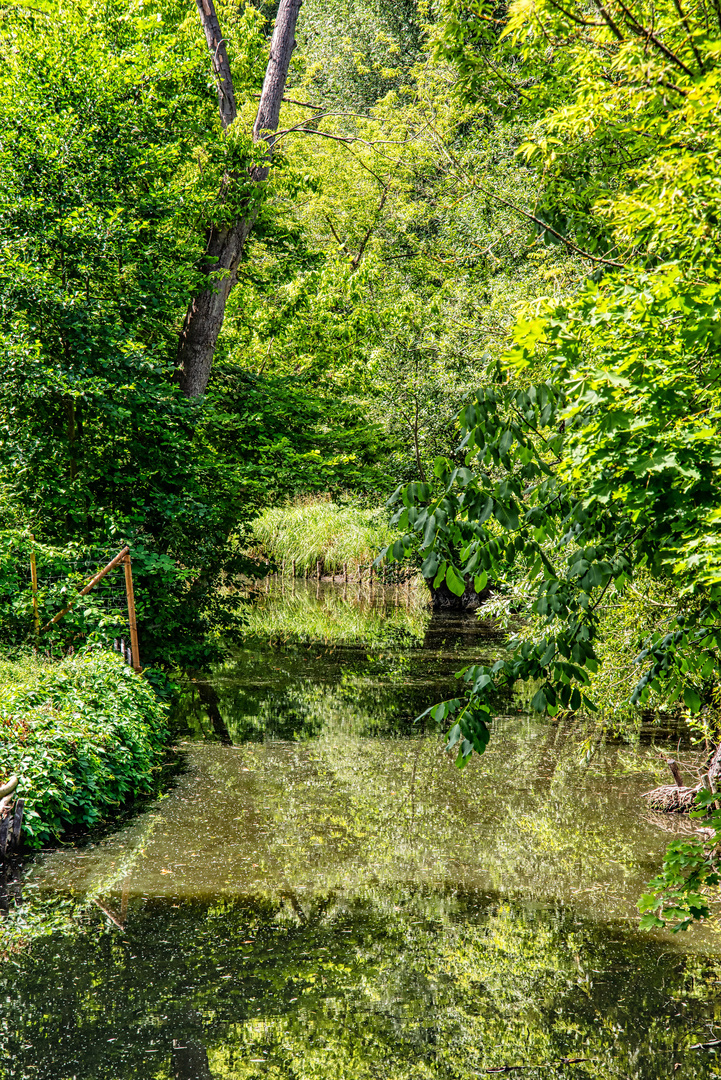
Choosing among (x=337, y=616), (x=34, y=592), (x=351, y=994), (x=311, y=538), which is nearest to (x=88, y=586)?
(x=34, y=592)

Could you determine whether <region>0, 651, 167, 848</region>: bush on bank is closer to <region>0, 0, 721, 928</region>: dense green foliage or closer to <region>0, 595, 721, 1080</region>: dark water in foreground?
<region>0, 595, 721, 1080</region>: dark water in foreground

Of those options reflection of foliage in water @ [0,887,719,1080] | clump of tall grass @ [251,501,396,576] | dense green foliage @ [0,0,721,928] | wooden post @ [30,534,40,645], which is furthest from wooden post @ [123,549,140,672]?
clump of tall grass @ [251,501,396,576]

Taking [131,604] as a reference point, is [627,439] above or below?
above

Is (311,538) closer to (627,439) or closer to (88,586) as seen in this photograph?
(88,586)

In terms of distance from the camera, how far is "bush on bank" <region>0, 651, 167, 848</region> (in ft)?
21.7

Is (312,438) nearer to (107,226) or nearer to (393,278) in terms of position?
(107,226)

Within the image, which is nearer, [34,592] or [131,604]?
[34,592]

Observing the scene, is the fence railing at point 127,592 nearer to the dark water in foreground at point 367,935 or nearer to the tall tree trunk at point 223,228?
the dark water in foreground at point 367,935

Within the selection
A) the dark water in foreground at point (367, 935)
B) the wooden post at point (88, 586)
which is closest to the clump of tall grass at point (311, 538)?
the dark water in foreground at point (367, 935)

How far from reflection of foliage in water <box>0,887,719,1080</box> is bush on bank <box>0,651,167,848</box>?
1.39m

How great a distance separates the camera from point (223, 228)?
12203 millimetres

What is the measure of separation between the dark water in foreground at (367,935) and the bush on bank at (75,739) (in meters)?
0.32

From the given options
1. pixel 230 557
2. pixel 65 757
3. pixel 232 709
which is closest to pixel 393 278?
pixel 230 557

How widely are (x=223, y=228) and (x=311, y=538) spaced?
1232cm
